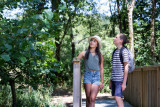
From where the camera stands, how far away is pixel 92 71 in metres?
3.47

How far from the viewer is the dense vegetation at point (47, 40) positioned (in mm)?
2961

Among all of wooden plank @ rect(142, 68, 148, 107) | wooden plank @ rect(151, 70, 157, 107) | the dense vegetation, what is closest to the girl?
the dense vegetation

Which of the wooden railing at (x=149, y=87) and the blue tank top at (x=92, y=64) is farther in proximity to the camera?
the wooden railing at (x=149, y=87)

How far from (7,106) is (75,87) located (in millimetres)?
4821

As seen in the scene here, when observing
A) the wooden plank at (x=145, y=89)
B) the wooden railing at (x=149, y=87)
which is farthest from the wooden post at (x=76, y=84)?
the wooden plank at (x=145, y=89)

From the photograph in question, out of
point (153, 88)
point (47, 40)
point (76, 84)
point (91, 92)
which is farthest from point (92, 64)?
point (153, 88)

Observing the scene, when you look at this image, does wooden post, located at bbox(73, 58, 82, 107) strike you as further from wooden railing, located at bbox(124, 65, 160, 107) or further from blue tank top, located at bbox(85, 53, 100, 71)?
wooden railing, located at bbox(124, 65, 160, 107)

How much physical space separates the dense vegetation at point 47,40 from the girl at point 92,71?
642mm

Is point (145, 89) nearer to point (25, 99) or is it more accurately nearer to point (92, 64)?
point (92, 64)

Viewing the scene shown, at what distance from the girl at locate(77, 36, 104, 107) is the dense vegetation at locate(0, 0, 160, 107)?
64 cm

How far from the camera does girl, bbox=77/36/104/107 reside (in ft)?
11.2

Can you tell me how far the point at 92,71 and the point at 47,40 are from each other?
6.00ft

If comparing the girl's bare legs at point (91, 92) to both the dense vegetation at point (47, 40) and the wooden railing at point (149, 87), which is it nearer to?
the dense vegetation at point (47, 40)

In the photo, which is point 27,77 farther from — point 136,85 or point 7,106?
point 136,85
